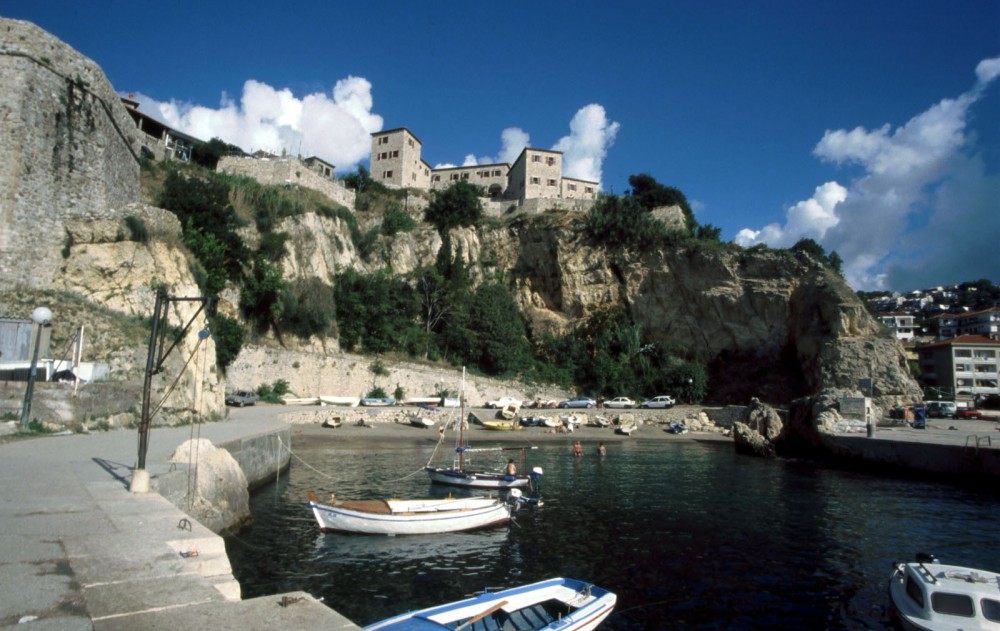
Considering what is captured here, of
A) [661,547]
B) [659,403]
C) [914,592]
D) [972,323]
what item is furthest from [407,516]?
[972,323]

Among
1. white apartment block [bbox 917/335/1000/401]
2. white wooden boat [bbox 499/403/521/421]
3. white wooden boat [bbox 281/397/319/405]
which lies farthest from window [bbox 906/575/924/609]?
white apartment block [bbox 917/335/1000/401]

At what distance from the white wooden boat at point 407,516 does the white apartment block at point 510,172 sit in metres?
46.9

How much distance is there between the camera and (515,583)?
32.2 ft

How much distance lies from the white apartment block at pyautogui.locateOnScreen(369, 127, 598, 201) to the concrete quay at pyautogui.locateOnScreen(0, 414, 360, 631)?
2069 inches

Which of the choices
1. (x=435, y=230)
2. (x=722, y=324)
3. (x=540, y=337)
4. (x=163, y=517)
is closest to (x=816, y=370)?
(x=722, y=324)

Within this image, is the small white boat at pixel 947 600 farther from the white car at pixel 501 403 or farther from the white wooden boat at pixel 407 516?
the white car at pixel 501 403

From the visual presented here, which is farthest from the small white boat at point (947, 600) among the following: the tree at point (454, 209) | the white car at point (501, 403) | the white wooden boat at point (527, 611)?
the tree at point (454, 209)

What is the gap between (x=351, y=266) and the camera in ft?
144

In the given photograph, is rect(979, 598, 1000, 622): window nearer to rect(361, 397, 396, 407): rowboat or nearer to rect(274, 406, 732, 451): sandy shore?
rect(274, 406, 732, 451): sandy shore

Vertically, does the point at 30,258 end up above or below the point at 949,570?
above

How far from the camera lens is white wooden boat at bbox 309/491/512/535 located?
12.6 metres

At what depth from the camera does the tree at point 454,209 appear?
51.4m

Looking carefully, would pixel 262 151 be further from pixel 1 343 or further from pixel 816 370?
pixel 816 370

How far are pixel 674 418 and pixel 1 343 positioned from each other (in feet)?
116
